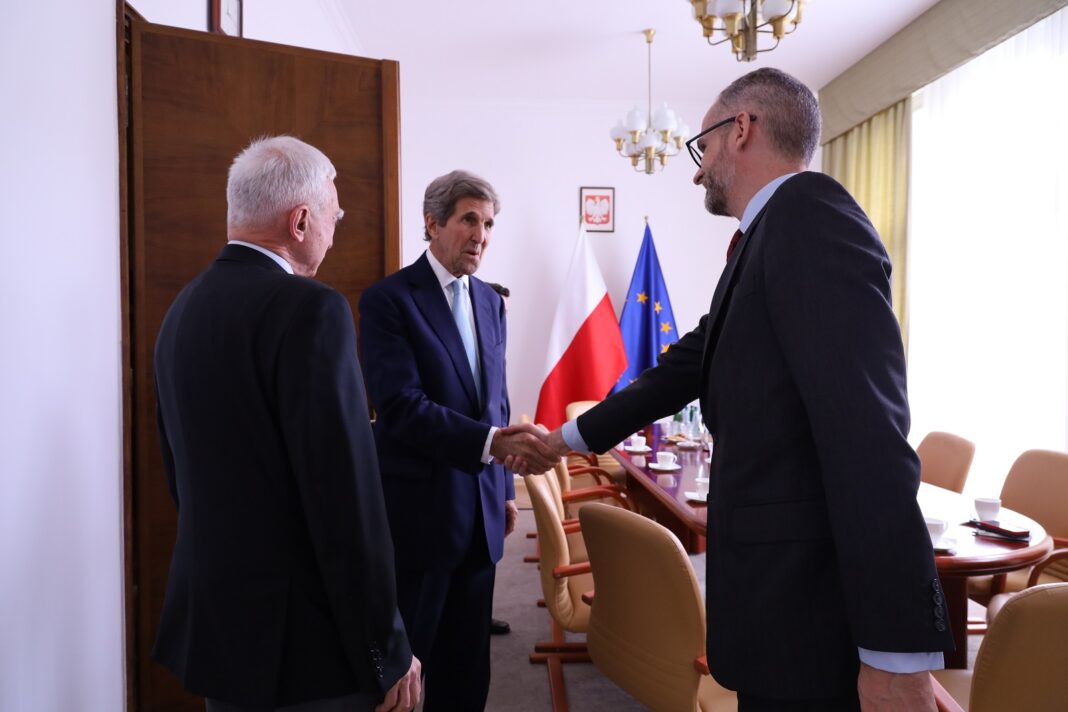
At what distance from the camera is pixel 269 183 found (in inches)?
47.5

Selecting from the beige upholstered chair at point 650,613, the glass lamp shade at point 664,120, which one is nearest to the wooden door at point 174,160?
the beige upholstered chair at point 650,613

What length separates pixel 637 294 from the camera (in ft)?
18.7

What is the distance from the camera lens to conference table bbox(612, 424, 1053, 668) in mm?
1935

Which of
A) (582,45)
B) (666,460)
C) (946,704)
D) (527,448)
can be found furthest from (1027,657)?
(582,45)

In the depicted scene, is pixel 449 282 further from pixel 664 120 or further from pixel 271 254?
pixel 664 120

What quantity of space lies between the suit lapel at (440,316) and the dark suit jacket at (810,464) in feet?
2.80

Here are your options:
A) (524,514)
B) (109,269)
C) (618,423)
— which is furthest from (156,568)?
(524,514)

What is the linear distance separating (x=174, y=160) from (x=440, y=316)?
904 mm

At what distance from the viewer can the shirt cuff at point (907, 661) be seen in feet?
2.98

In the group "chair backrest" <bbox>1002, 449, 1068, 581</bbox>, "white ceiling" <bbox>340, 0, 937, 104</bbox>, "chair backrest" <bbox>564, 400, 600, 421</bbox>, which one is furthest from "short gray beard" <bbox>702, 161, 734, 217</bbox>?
"chair backrest" <bbox>564, 400, 600, 421</bbox>

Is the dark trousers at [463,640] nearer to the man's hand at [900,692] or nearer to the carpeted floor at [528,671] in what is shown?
the carpeted floor at [528,671]

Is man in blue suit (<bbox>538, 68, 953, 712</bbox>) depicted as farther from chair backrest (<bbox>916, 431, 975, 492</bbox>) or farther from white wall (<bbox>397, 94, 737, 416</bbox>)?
white wall (<bbox>397, 94, 737, 416</bbox>)

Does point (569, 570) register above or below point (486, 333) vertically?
below

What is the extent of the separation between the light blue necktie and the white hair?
0.76 metres
